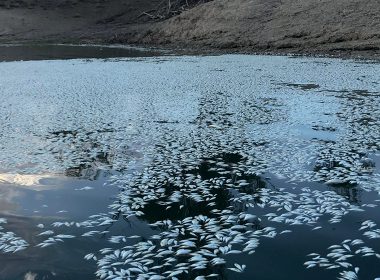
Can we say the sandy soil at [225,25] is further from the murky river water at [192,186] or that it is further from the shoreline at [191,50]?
the murky river water at [192,186]

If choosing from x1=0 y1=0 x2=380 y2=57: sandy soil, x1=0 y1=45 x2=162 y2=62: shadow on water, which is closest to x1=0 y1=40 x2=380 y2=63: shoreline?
x1=0 y1=0 x2=380 y2=57: sandy soil

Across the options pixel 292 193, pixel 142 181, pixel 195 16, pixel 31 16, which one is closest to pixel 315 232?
pixel 292 193

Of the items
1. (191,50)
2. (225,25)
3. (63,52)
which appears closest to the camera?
(191,50)

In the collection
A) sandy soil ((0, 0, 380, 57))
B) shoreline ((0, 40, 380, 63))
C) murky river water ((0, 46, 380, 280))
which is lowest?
murky river water ((0, 46, 380, 280))

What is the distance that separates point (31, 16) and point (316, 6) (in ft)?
86.0

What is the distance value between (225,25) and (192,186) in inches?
918

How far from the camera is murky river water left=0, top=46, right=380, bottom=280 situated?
4.56 metres

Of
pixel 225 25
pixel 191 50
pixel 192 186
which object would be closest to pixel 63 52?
pixel 191 50

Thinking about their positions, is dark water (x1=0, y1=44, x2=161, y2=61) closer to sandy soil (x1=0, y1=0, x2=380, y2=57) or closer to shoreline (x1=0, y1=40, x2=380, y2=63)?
shoreline (x1=0, y1=40, x2=380, y2=63)

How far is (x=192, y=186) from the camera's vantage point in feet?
20.9

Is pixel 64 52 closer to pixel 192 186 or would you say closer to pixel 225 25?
pixel 225 25

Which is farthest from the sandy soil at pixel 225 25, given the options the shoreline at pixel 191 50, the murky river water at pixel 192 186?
the murky river water at pixel 192 186

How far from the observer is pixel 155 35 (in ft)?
110

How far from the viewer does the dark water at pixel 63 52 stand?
27.1 metres
